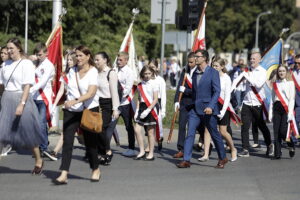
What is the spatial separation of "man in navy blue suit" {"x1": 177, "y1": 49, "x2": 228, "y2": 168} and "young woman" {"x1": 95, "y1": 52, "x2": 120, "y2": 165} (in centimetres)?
108

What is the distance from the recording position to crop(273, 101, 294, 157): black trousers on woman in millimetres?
12430

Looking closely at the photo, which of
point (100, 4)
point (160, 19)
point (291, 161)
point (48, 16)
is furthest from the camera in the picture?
point (100, 4)

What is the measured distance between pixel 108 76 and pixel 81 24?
25328 millimetres

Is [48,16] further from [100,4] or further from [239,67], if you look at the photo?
[239,67]

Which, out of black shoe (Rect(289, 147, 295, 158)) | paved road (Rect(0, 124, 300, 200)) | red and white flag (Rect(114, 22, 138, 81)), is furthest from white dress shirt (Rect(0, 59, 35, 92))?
red and white flag (Rect(114, 22, 138, 81))

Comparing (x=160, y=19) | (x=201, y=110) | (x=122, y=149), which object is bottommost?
(x=122, y=149)

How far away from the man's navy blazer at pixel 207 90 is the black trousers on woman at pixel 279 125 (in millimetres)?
1783

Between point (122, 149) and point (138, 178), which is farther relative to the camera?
point (122, 149)

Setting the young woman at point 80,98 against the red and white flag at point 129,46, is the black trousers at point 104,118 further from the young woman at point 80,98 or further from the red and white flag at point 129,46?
the red and white flag at point 129,46

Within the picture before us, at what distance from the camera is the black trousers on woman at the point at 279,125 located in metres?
12.4

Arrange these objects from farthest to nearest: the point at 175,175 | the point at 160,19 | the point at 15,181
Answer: the point at 160,19 < the point at 175,175 < the point at 15,181

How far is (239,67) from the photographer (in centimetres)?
2034

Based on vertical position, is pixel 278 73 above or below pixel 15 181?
above

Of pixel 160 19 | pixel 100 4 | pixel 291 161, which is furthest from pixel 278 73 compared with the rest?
pixel 100 4
